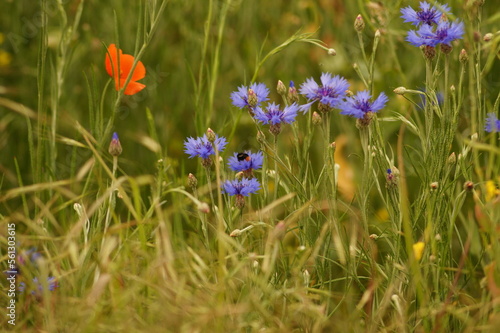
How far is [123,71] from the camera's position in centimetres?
172

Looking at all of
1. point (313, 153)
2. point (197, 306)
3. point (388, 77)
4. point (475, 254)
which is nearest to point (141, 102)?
point (313, 153)

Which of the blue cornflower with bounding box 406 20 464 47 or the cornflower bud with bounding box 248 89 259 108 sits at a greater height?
the blue cornflower with bounding box 406 20 464 47

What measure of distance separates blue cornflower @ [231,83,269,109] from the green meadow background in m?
0.15

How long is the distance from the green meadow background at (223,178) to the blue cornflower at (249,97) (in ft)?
0.50

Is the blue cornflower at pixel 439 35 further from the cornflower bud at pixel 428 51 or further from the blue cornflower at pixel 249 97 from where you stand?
the blue cornflower at pixel 249 97

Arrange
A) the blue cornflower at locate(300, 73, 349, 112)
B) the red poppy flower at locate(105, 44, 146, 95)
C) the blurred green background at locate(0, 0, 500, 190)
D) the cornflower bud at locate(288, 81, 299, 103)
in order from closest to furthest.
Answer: the blue cornflower at locate(300, 73, 349, 112) → the cornflower bud at locate(288, 81, 299, 103) → the red poppy flower at locate(105, 44, 146, 95) → the blurred green background at locate(0, 0, 500, 190)

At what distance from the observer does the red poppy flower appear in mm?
1596

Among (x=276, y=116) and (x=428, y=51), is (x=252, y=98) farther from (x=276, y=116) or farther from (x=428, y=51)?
(x=428, y=51)

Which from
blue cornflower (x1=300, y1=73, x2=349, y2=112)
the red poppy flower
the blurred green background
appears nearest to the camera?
blue cornflower (x1=300, y1=73, x2=349, y2=112)

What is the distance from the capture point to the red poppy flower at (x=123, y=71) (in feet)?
5.24

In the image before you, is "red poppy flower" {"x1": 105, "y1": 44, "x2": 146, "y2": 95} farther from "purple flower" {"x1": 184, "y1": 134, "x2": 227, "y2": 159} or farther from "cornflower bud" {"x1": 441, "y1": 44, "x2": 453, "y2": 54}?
"cornflower bud" {"x1": 441, "y1": 44, "x2": 453, "y2": 54}

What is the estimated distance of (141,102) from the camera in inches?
103

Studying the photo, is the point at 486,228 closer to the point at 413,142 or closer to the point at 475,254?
the point at 475,254

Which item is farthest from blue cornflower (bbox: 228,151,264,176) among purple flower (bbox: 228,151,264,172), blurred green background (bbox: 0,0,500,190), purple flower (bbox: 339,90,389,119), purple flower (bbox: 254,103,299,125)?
blurred green background (bbox: 0,0,500,190)
